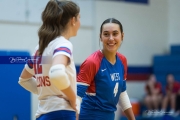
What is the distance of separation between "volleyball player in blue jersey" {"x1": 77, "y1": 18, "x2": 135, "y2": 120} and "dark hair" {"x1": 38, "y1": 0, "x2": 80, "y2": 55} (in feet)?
2.20

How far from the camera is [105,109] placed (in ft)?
9.78

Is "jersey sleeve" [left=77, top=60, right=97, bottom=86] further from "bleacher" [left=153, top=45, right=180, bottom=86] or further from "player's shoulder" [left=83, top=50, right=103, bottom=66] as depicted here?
"bleacher" [left=153, top=45, right=180, bottom=86]

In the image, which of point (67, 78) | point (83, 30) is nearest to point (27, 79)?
point (67, 78)

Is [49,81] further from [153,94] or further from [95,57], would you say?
[153,94]

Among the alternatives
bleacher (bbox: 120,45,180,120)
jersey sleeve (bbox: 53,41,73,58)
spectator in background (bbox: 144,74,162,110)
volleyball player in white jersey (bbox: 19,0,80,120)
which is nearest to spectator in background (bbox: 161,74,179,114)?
spectator in background (bbox: 144,74,162,110)

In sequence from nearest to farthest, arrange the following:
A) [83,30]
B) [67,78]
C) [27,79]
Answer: [67,78] < [27,79] < [83,30]

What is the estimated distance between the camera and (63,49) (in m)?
2.13

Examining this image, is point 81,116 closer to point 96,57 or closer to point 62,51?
point 96,57

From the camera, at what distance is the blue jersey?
115 inches

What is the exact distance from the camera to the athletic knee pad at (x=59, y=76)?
2061 millimetres

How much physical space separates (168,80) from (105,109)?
701 cm

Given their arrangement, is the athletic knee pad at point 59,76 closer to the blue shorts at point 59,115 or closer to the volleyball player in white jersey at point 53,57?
the volleyball player in white jersey at point 53,57

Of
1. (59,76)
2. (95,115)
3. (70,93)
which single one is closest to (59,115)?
(70,93)

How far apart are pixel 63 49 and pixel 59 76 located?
0.15 metres
